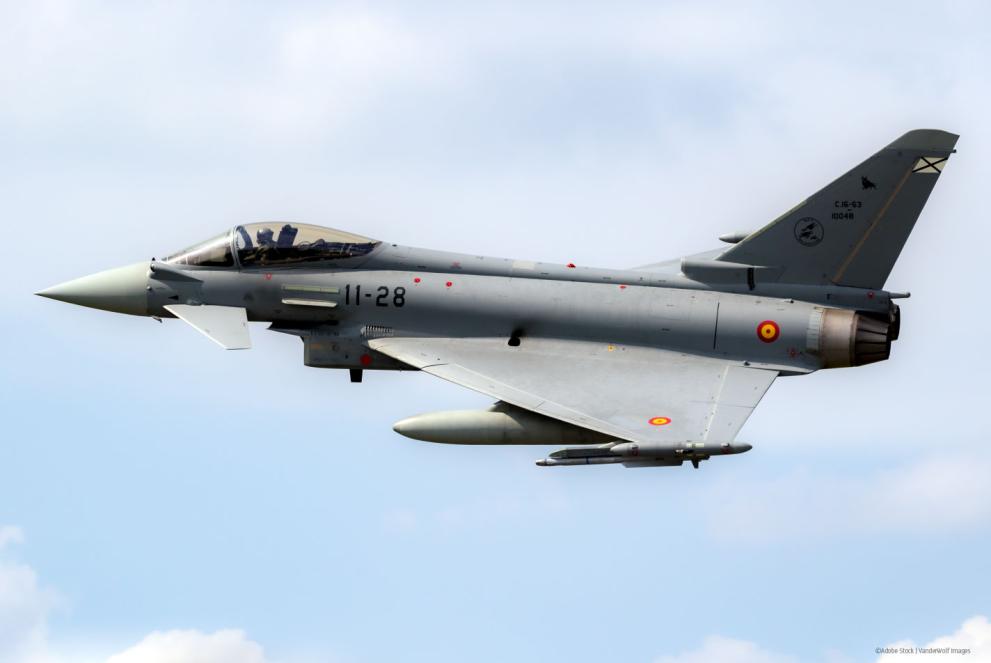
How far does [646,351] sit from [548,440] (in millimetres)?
2271

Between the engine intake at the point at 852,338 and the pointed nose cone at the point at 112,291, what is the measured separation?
1077 cm

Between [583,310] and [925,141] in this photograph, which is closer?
[925,141]

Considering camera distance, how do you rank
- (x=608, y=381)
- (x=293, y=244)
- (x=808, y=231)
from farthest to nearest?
Result: 1. (x=293, y=244)
2. (x=808, y=231)
3. (x=608, y=381)

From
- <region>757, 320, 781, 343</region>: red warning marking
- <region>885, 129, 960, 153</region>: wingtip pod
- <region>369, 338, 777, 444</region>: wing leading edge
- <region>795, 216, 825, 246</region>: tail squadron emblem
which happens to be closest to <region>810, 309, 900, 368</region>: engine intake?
<region>757, 320, 781, 343</region>: red warning marking

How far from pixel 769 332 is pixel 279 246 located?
795cm

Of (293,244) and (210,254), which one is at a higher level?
(293,244)

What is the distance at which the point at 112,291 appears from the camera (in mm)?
33594

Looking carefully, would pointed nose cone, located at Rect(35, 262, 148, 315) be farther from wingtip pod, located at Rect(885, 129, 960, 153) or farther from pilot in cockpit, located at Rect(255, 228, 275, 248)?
wingtip pod, located at Rect(885, 129, 960, 153)

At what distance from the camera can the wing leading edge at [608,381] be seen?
98.4ft

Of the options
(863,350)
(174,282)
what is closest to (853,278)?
(863,350)

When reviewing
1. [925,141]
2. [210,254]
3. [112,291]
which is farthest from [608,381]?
[112,291]

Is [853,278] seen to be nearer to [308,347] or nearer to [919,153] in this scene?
[919,153]

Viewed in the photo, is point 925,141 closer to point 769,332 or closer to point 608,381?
point 769,332

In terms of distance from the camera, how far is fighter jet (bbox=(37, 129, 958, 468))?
30672 millimetres
